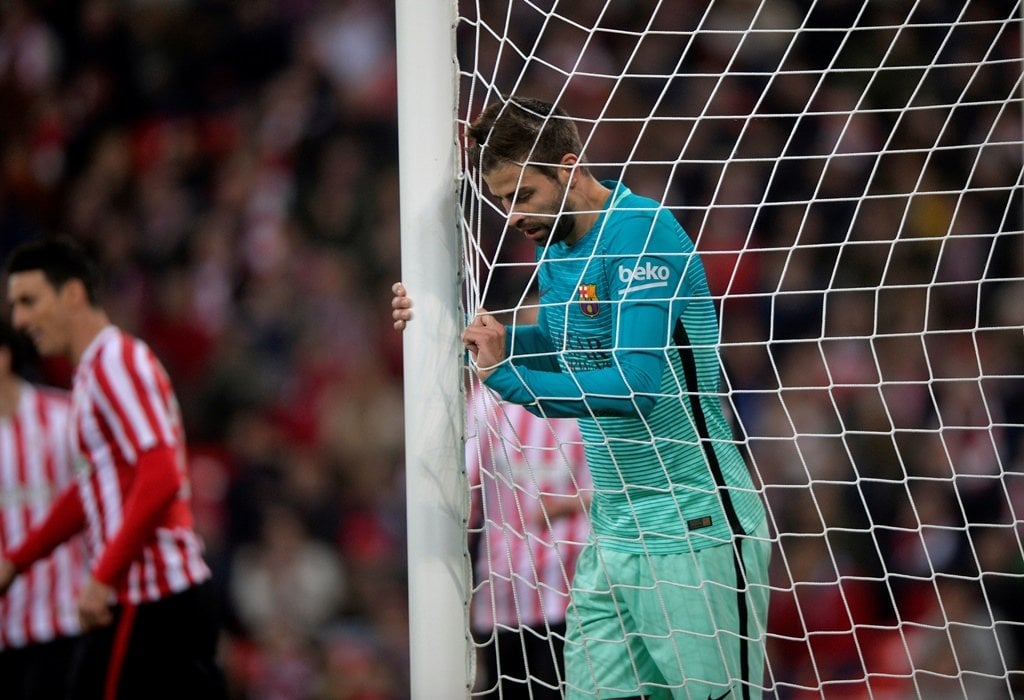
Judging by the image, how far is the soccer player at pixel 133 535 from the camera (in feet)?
9.57

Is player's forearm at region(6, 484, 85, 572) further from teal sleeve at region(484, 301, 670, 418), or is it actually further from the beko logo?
the beko logo

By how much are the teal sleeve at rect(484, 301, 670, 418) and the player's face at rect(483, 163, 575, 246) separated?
0.65 ft

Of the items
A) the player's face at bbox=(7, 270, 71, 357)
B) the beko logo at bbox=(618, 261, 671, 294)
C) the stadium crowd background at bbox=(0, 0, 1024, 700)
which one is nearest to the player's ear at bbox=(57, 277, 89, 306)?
the player's face at bbox=(7, 270, 71, 357)

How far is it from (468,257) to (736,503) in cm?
58

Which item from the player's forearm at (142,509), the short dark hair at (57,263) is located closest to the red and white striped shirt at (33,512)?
the short dark hair at (57,263)

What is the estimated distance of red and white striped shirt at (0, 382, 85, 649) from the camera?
3594mm

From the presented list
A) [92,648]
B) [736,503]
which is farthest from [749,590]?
[92,648]

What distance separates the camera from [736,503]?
2018 mm

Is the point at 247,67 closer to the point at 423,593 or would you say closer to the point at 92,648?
the point at 92,648

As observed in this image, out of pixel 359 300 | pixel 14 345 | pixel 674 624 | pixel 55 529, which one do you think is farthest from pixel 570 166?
pixel 359 300

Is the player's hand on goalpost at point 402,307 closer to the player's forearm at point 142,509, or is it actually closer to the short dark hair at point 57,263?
the player's forearm at point 142,509

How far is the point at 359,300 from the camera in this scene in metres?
4.62

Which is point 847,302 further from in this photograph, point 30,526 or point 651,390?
point 30,526

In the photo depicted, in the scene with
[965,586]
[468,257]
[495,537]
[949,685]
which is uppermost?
[468,257]
